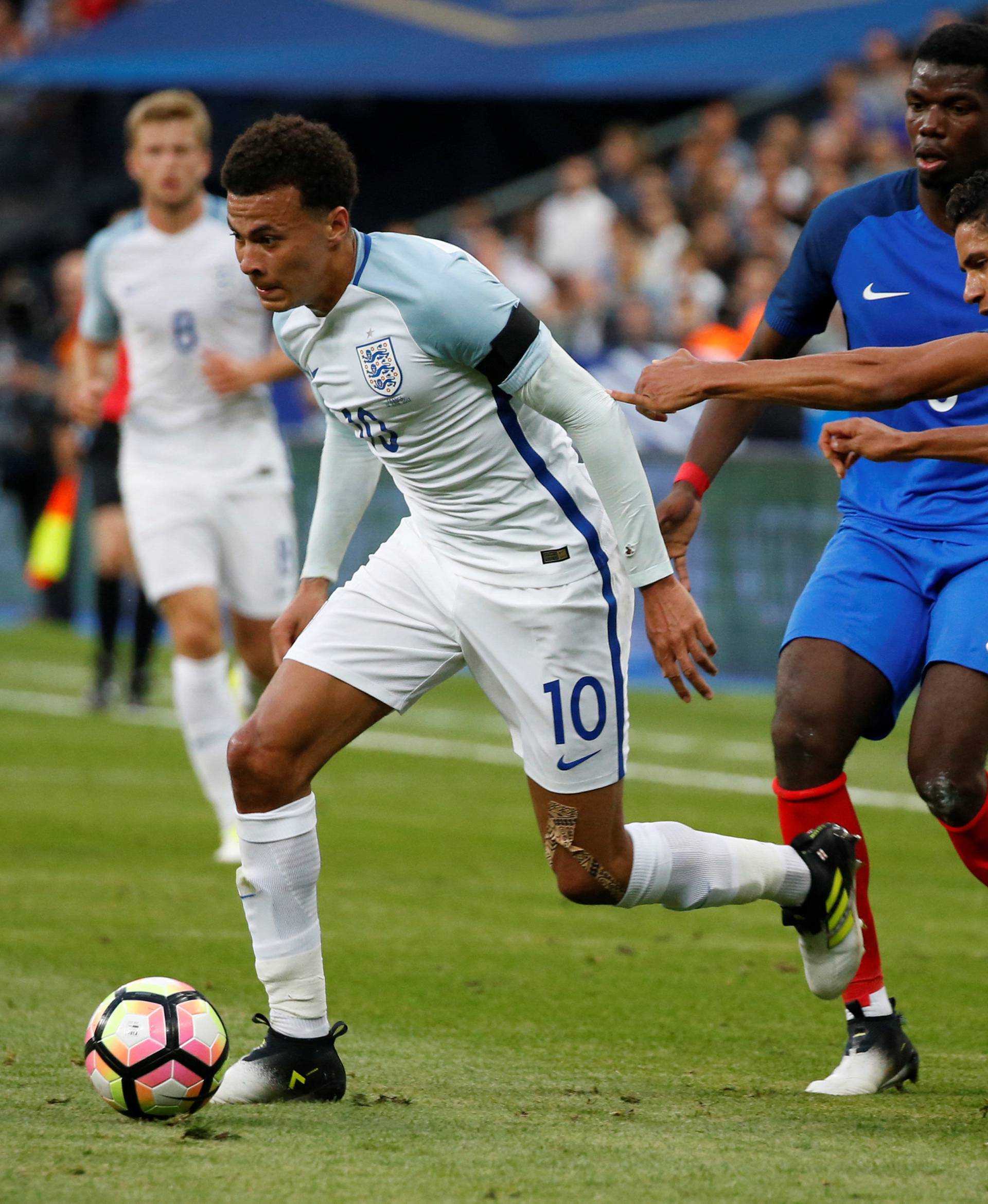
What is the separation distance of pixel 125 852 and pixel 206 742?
753 mm

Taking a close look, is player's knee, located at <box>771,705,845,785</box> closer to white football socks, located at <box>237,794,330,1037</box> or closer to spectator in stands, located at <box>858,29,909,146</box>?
white football socks, located at <box>237,794,330,1037</box>

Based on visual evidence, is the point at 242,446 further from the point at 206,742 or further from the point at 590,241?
the point at 590,241

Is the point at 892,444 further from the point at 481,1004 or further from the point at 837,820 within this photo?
the point at 481,1004

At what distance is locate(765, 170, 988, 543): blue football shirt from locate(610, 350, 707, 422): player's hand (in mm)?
697

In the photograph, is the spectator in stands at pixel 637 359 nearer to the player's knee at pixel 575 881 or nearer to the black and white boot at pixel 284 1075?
the player's knee at pixel 575 881

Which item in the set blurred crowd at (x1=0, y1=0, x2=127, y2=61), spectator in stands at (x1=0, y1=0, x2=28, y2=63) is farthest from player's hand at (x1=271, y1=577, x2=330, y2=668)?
spectator in stands at (x1=0, y1=0, x2=28, y2=63)

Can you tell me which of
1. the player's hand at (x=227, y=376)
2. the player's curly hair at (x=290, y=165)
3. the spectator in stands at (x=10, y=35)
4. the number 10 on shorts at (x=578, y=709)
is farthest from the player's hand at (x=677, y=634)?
the spectator in stands at (x=10, y=35)

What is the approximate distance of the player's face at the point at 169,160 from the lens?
25.6 ft

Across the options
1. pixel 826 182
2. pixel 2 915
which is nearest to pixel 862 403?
pixel 2 915

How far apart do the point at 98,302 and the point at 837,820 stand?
456cm

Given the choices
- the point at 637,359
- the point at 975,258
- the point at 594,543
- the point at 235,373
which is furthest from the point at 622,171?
the point at 975,258

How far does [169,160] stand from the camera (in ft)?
25.8

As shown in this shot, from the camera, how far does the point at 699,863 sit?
15.5 feet

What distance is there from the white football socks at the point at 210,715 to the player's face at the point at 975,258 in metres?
4.10
